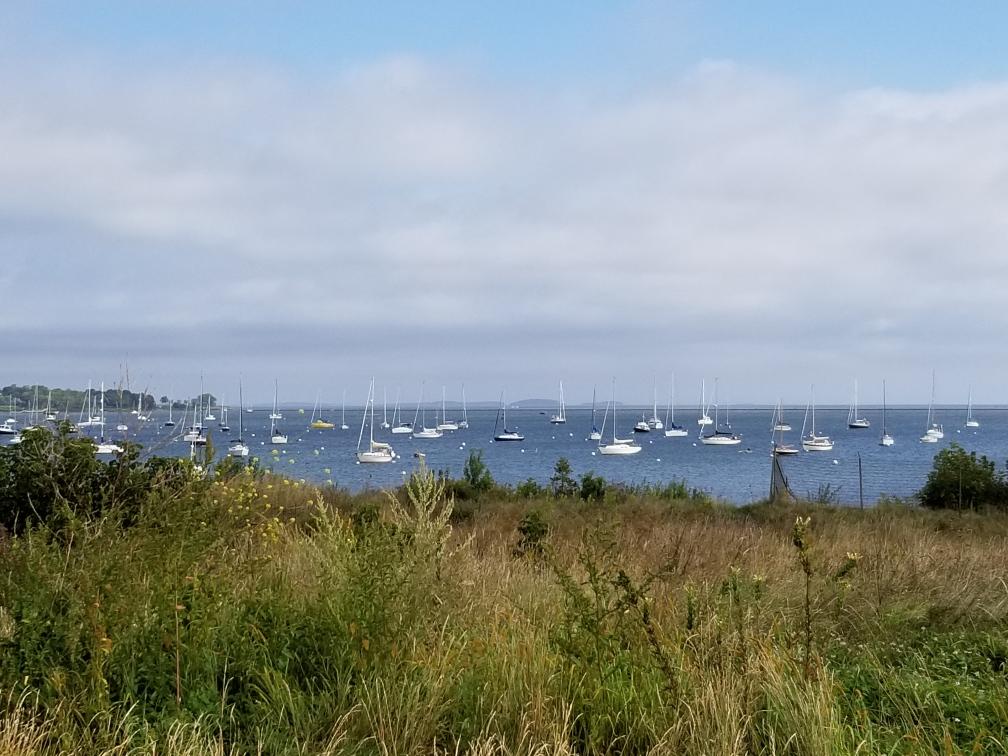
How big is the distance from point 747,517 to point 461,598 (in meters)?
9.63

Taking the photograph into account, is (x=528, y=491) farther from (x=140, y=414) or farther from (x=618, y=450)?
(x=618, y=450)

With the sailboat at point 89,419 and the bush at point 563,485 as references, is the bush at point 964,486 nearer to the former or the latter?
the bush at point 563,485

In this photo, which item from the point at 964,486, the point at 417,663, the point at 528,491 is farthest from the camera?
the point at 964,486

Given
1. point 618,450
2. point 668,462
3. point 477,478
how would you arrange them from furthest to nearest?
point 618,450, point 668,462, point 477,478

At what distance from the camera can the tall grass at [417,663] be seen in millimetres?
4156

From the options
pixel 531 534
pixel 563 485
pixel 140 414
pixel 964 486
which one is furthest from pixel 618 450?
pixel 140 414

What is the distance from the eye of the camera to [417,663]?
180 inches

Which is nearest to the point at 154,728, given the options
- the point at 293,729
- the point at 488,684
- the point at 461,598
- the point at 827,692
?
the point at 293,729

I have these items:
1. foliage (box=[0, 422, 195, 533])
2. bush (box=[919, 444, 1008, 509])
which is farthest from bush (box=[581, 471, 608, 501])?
foliage (box=[0, 422, 195, 533])

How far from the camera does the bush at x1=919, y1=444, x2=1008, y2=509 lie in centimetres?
1892

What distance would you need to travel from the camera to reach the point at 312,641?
500 cm

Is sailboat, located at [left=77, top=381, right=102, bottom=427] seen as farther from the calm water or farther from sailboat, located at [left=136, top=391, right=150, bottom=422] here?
the calm water

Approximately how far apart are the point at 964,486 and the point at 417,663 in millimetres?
17571

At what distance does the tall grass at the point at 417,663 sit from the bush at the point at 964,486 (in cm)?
1367
